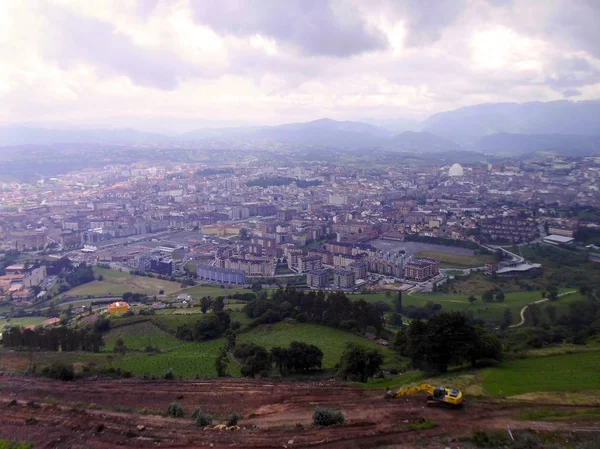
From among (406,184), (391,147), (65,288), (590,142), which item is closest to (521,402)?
(65,288)

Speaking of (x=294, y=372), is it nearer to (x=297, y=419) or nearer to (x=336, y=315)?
(x=297, y=419)

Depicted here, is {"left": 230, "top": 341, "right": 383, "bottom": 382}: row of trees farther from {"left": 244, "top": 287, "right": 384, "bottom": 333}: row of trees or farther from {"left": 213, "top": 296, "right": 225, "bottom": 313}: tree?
{"left": 213, "top": 296, "right": 225, "bottom": 313}: tree

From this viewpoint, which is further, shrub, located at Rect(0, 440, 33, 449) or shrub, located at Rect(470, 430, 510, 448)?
shrub, located at Rect(0, 440, 33, 449)

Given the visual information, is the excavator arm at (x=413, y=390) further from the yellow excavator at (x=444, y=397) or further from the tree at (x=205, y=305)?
the tree at (x=205, y=305)

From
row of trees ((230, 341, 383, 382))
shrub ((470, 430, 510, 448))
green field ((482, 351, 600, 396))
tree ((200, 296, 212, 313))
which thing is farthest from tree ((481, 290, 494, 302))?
shrub ((470, 430, 510, 448))

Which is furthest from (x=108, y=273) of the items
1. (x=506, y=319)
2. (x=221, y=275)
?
(x=506, y=319)

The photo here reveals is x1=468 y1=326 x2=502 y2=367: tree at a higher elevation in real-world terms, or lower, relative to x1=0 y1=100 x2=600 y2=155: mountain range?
lower
